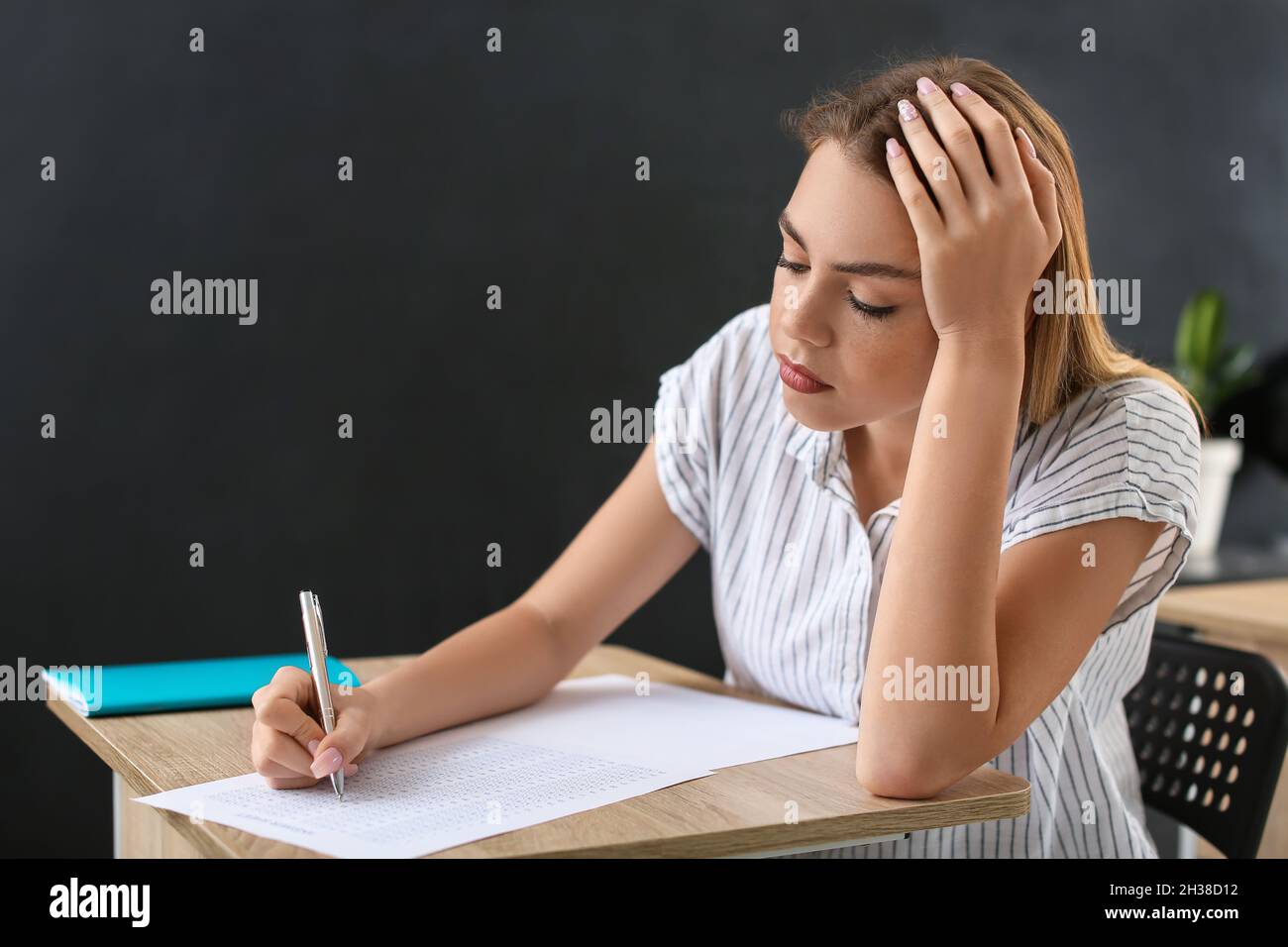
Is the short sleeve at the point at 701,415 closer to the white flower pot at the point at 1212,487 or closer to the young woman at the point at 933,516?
the young woman at the point at 933,516

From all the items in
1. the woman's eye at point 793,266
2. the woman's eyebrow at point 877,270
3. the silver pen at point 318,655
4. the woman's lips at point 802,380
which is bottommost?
the silver pen at point 318,655

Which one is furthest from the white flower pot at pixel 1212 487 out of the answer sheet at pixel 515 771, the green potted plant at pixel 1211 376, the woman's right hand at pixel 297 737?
the woman's right hand at pixel 297 737

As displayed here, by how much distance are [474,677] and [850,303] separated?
1.68ft

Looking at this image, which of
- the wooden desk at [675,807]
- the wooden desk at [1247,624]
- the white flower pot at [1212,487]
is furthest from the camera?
the white flower pot at [1212,487]

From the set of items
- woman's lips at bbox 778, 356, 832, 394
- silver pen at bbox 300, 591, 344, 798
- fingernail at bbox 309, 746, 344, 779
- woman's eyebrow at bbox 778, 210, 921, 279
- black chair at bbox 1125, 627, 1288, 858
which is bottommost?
black chair at bbox 1125, 627, 1288, 858

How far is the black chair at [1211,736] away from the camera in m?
1.30

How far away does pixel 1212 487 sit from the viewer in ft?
10.0

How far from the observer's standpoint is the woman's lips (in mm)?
1173

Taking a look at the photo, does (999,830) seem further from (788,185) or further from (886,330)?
(788,185)

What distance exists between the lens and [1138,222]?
3.31 meters

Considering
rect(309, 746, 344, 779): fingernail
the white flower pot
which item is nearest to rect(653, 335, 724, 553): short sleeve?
rect(309, 746, 344, 779): fingernail

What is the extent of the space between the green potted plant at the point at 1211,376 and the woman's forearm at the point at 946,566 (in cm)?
220

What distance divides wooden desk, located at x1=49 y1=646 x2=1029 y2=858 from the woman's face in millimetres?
331

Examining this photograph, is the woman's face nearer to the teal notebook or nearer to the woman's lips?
the woman's lips
